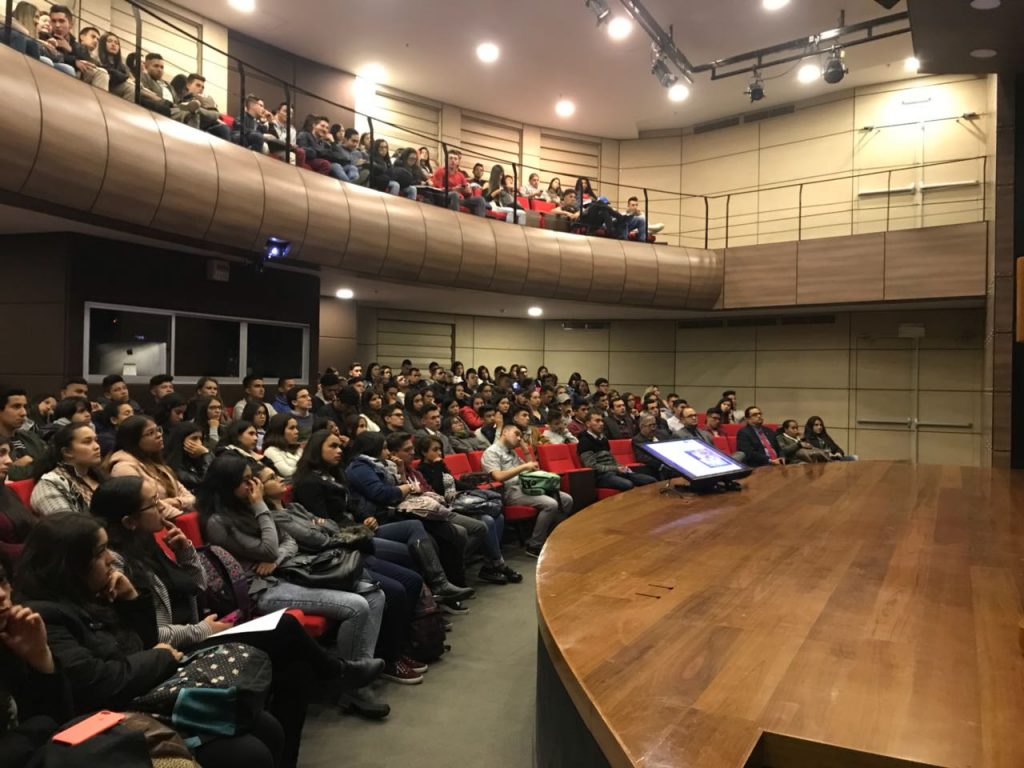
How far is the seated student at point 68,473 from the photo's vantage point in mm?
2877

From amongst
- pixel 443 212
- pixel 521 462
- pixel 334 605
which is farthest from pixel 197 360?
pixel 334 605

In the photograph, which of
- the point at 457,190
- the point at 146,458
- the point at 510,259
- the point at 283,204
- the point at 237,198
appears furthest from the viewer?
the point at 457,190

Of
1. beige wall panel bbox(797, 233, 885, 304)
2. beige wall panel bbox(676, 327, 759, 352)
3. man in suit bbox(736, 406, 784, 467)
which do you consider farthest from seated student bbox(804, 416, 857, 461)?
beige wall panel bbox(676, 327, 759, 352)

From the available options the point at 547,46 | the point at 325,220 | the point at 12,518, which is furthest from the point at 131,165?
the point at 547,46

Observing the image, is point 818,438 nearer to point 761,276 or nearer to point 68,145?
point 761,276

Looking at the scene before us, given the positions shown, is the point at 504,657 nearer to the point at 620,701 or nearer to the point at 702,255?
the point at 620,701

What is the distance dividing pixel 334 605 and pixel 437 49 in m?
9.49

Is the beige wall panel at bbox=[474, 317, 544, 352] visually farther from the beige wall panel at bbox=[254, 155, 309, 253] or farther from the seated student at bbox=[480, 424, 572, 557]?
the seated student at bbox=[480, 424, 572, 557]

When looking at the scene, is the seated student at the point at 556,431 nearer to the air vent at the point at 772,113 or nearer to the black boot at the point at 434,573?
the black boot at the point at 434,573

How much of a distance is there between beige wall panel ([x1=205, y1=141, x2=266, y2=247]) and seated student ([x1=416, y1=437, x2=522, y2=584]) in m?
3.22

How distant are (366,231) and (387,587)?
528cm

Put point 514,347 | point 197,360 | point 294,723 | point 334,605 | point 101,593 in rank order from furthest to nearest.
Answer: point 514,347 → point 197,360 → point 334,605 → point 294,723 → point 101,593

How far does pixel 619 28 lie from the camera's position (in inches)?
370

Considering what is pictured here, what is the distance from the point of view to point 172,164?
5.89 m
